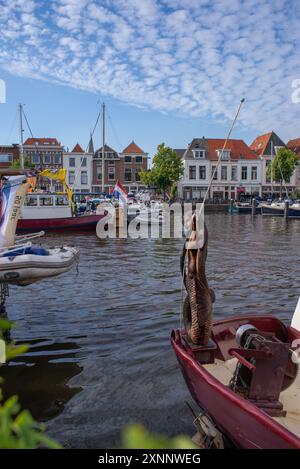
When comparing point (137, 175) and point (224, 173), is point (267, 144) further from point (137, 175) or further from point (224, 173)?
point (137, 175)

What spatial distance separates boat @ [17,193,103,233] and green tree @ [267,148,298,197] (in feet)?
122

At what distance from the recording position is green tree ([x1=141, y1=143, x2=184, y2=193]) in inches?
2186

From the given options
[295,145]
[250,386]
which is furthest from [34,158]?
[250,386]

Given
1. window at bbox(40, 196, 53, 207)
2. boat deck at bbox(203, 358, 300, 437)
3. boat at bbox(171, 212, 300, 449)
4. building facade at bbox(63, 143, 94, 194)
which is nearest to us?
boat at bbox(171, 212, 300, 449)

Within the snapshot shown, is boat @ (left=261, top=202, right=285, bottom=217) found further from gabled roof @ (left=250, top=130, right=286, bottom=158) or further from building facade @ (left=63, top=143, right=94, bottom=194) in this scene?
building facade @ (left=63, top=143, right=94, bottom=194)

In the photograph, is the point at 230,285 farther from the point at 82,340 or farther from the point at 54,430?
the point at 54,430

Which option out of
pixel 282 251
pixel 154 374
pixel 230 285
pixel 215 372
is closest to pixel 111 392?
pixel 154 374

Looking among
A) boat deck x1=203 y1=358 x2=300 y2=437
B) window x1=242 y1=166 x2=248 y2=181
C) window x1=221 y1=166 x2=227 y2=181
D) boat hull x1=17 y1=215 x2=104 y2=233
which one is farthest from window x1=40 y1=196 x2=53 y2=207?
window x1=242 y1=166 x2=248 y2=181

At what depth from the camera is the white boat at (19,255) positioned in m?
8.01

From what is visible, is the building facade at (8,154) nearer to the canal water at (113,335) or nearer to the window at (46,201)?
the window at (46,201)

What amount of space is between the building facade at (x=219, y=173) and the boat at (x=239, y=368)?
56.2 metres

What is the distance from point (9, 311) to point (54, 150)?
2218 inches

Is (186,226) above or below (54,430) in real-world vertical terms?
above
